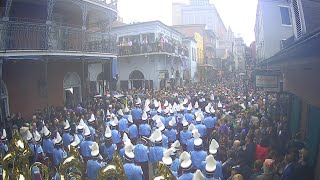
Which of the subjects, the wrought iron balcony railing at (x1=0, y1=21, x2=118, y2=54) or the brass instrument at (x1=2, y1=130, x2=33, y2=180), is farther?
the wrought iron balcony railing at (x1=0, y1=21, x2=118, y2=54)

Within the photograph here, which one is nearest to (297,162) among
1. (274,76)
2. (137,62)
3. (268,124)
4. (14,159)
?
(268,124)

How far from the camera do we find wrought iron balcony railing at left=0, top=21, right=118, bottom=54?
1152 centimetres

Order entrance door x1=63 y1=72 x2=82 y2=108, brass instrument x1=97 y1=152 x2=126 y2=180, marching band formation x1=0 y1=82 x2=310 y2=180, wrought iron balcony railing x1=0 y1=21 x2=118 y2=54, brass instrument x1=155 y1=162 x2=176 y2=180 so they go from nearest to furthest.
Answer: brass instrument x1=155 y1=162 x2=176 y2=180 < brass instrument x1=97 y1=152 x2=126 y2=180 < marching band formation x1=0 y1=82 x2=310 y2=180 < wrought iron balcony railing x1=0 y1=21 x2=118 y2=54 < entrance door x1=63 y1=72 x2=82 y2=108

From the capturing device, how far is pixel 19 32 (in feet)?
39.8

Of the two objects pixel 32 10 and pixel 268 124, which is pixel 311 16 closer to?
pixel 268 124

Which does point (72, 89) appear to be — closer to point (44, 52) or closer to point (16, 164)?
point (44, 52)

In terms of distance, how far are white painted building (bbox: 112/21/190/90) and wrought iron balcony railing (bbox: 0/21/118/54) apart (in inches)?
391

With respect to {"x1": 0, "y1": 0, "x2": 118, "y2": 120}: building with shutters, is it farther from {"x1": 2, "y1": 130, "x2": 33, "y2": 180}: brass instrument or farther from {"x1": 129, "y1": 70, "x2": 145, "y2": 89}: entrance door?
{"x1": 129, "y1": 70, "x2": 145, "y2": 89}: entrance door

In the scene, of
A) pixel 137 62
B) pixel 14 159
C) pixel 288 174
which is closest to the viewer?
pixel 14 159

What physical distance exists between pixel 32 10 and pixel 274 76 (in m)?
9.37

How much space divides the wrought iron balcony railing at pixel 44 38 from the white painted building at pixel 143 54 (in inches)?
391

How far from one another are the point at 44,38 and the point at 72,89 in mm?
3898

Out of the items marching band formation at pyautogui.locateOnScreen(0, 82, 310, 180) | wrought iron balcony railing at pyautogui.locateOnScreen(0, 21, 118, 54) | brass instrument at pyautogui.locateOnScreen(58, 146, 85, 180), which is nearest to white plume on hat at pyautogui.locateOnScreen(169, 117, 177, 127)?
marching band formation at pyautogui.locateOnScreen(0, 82, 310, 180)

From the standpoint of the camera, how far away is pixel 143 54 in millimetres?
26000
